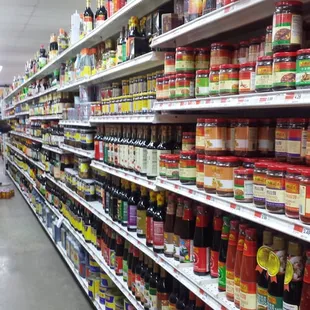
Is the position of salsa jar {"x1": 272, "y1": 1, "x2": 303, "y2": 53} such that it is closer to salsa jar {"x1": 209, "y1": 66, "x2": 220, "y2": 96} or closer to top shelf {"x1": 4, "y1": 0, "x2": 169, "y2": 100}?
salsa jar {"x1": 209, "y1": 66, "x2": 220, "y2": 96}

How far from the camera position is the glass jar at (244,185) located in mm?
1527

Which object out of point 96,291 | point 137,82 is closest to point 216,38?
point 137,82

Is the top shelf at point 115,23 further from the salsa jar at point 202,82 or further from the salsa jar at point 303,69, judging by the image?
the salsa jar at point 303,69

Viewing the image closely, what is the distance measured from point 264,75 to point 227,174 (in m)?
0.44

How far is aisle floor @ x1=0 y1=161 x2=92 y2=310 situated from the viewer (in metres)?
3.91

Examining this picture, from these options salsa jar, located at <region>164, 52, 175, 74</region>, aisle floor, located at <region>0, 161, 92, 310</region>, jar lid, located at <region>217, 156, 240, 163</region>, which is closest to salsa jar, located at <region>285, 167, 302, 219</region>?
jar lid, located at <region>217, 156, 240, 163</region>

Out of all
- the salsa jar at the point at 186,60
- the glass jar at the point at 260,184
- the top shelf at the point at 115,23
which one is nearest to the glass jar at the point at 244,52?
the salsa jar at the point at 186,60

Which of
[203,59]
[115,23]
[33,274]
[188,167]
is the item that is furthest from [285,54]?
[33,274]

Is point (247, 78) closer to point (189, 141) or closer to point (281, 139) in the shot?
point (281, 139)

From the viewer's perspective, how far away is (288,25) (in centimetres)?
134

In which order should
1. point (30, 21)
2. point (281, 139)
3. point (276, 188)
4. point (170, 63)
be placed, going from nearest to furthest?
point (276, 188) < point (281, 139) < point (170, 63) < point (30, 21)

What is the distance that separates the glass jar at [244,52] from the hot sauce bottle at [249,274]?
27.2 inches

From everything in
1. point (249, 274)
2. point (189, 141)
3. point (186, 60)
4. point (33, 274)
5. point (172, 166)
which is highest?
point (186, 60)

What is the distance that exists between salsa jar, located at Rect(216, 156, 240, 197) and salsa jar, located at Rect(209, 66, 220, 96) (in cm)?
27
